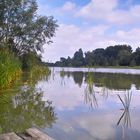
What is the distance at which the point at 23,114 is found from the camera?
5855 millimetres

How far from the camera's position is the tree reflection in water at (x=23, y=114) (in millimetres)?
4935

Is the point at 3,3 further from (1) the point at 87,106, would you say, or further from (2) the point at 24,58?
(1) the point at 87,106

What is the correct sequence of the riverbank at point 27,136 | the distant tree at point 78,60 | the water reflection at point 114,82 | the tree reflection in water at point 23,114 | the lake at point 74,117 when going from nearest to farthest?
the riverbank at point 27,136 < the lake at point 74,117 < the tree reflection in water at point 23,114 < the water reflection at point 114,82 < the distant tree at point 78,60

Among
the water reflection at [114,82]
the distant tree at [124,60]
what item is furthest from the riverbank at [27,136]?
the distant tree at [124,60]

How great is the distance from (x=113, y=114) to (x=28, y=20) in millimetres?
24668

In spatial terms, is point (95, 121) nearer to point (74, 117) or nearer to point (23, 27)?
point (74, 117)

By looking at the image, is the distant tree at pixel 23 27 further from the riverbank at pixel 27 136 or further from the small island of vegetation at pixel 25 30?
the riverbank at pixel 27 136

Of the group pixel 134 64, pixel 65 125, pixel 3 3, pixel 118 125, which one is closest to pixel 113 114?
pixel 118 125

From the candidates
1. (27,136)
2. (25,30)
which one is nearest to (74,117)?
(27,136)

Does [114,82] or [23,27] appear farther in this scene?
[23,27]

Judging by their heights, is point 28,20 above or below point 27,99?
above

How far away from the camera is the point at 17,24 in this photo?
2967 centimetres

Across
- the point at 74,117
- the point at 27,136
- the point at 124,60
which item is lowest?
the point at 74,117

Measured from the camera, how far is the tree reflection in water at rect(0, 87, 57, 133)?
4935 millimetres
